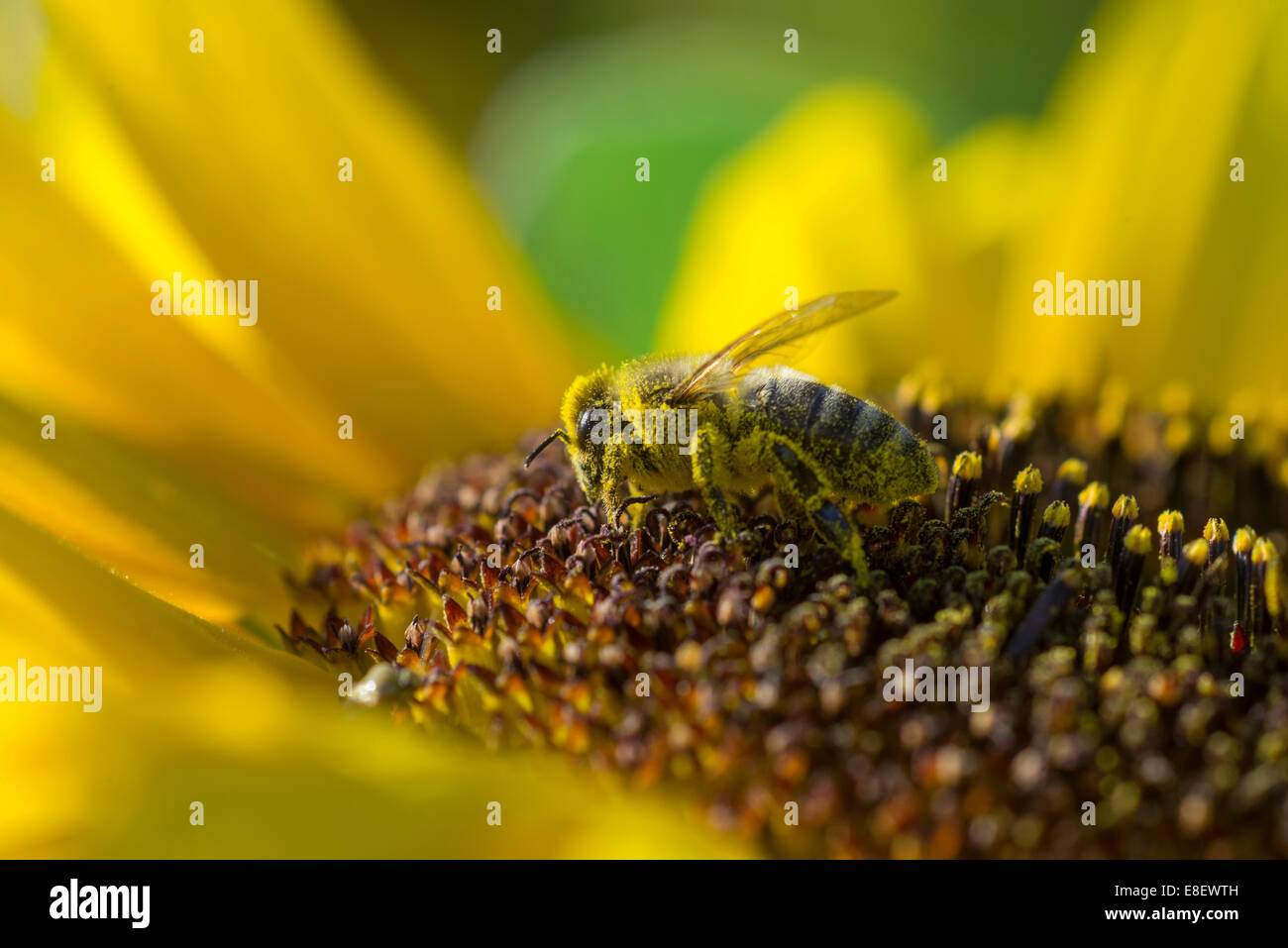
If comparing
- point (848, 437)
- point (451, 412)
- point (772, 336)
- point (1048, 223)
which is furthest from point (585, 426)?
point (1048, 223)

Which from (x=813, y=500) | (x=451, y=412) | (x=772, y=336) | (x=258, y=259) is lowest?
(x=813, y=500)

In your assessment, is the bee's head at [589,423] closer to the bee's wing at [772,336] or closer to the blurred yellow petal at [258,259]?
the bee's wing at [772,336]

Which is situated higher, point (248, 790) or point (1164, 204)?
point (1164, 204)

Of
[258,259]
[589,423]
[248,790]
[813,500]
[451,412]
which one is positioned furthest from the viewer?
[451,412]

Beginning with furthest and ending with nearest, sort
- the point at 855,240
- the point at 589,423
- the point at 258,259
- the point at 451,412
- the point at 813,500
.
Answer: the point at 855,240 → the point at 451,412 → the point at 258,259 → the point at 589,423 → the point at 813,500

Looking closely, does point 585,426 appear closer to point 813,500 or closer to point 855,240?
point 813,500

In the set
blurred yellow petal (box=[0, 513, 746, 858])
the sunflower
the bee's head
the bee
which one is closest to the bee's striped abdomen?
the bee
